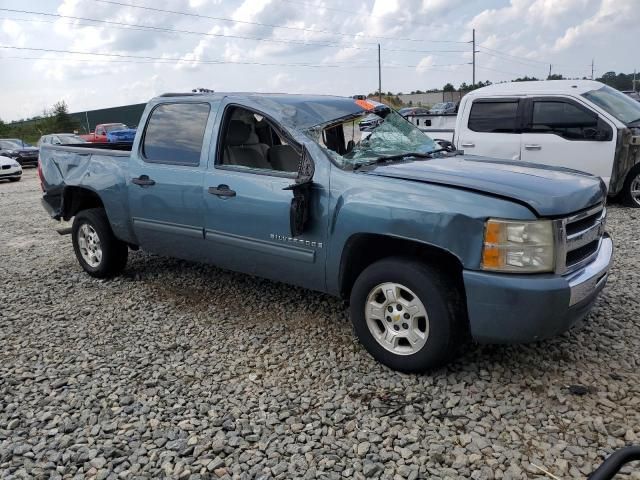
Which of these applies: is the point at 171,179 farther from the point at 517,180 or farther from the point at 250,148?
the point at 517,180

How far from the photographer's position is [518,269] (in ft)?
9.38

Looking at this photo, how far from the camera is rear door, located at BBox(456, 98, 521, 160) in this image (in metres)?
8.08

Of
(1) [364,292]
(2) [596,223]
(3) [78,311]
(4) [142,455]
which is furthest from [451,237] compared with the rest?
(3) [78,311]

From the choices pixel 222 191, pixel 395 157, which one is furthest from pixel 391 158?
pixel 222 191

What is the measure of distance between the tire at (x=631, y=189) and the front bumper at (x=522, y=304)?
18.6 feet

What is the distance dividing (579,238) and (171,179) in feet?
10.3

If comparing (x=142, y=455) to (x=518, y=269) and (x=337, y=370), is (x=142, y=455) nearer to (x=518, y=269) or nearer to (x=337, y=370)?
(x=337, y=370)

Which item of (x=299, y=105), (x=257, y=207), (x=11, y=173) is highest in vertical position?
(x=299, y=105)

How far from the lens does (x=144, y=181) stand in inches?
185

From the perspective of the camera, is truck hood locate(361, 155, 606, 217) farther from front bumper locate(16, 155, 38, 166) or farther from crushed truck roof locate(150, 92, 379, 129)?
front bumper locate(16, 155, 38, 166)

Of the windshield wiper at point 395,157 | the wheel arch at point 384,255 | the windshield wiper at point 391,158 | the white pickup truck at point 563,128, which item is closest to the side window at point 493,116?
the white pickup truck at point 563,128

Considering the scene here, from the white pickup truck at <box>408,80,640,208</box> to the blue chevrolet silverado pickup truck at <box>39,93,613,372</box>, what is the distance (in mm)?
4207

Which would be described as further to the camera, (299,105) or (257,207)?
(299,105)

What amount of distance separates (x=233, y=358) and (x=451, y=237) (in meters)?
1.76
